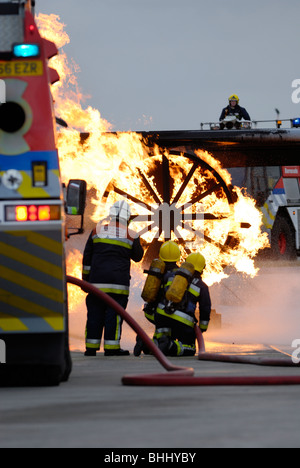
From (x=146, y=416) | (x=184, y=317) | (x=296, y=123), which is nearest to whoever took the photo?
(x=146, y=416)

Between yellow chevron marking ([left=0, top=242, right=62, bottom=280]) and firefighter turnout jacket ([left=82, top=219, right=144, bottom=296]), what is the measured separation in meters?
4.25

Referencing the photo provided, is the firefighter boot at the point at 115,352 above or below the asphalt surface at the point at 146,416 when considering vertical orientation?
below

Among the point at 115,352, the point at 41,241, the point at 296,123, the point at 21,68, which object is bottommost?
the point at 115,352

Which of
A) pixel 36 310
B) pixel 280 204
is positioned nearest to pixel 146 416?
pixel 36 310

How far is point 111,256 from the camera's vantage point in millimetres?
10594

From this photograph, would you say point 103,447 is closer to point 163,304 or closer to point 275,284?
point 163,304

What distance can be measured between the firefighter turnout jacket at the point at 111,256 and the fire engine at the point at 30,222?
13.7 feet

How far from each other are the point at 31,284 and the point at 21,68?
4.35 ft

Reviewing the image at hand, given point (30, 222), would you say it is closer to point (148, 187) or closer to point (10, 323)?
point (10, 323)

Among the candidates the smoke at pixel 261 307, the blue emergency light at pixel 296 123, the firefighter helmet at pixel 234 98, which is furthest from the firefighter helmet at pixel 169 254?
the firefighter helmet at pixel 234 98

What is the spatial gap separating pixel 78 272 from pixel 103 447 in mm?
10967

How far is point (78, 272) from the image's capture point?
1468 cm

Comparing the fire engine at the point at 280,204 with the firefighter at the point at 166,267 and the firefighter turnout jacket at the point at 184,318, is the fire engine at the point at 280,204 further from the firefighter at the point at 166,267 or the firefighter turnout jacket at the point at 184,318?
the firefighter turnout jacket at the point at 184,318

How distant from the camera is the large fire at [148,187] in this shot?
15.3 meters
